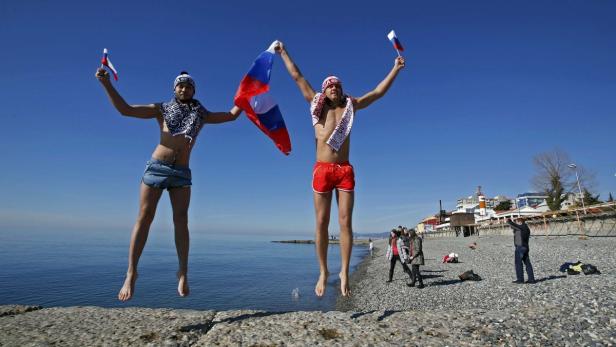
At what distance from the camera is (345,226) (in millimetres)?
4707

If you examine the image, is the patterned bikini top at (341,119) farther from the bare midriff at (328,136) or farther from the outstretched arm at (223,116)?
the outstretched arm at (223,116)

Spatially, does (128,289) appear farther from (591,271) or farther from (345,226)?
(591,271)

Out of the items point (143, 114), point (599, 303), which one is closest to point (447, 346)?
point (599, 303)

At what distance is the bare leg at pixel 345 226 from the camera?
4621 mm

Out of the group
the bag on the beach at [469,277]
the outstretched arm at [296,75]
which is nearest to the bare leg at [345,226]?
the outstretched arm at [296,75]

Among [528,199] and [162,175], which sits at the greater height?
[528,199]

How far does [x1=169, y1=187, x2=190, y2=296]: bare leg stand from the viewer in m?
4.65

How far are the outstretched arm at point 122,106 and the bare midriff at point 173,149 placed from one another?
297 mm

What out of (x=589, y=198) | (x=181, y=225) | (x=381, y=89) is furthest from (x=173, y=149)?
(x=589, y=198)

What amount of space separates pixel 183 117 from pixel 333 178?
2.39 m

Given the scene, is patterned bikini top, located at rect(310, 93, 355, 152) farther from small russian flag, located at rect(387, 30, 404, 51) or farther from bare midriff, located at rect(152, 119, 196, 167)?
bare midriff, located at rect(152, 119, 196, 167)

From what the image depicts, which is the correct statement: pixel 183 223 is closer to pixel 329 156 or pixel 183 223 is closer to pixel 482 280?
pixel 329 156

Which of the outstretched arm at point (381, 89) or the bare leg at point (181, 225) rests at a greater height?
the outstretched arm at point (381, 89)

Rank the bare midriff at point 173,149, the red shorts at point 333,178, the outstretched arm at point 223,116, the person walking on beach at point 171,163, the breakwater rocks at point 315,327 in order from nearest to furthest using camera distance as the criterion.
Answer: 1. the breakwater rocks at point 315,327
2. the person walking on beach at point 171,163
3. the bare midriff at point 173,149
4. the red shorts at point 333,178
5. the outstretched arm at point 223,116
